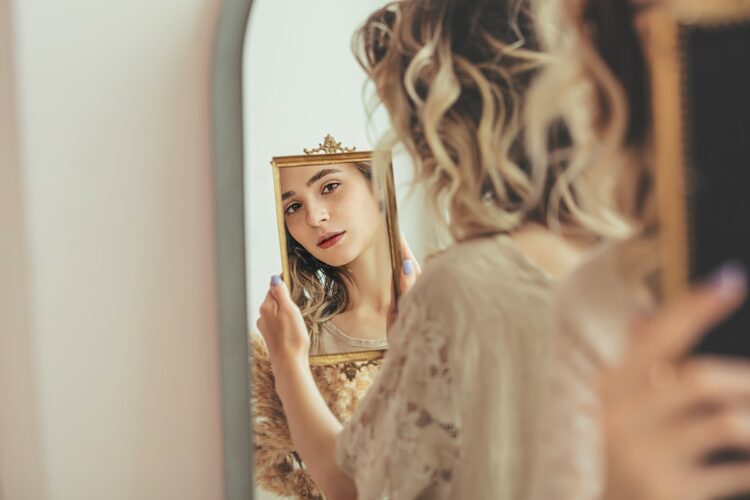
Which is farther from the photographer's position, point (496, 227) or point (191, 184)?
point (191, 184)

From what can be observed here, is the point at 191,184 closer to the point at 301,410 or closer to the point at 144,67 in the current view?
the point at 144,67

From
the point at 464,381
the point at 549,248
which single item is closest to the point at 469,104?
the point at 549,248

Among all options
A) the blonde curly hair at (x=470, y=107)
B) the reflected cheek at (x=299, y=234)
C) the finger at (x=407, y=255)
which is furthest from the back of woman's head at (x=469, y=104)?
the reflected cheek at (x=299, y=234)

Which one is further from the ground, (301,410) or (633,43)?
(633,43)

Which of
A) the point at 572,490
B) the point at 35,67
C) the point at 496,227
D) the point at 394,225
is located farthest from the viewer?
the point at 35,67

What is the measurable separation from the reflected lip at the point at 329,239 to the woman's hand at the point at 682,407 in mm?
579

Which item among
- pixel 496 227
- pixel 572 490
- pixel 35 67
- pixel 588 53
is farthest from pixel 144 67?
pixel 572 490

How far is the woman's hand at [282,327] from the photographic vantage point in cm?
117

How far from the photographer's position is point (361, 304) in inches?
44.4

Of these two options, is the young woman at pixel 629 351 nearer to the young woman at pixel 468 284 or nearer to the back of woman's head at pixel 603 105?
the back of woman's head at pixel 603 105

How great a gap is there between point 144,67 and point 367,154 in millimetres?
378

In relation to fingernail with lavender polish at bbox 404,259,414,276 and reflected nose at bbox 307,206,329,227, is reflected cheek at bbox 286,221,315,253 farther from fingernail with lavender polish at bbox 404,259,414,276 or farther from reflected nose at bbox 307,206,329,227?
fingernail with lavender polish at bbox 404,259,414,276

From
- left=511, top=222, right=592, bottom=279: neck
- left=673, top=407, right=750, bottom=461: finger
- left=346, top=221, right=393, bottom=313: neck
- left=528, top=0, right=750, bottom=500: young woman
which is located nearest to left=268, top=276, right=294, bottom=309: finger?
left=346, top=221, right=393, bottom=313: neck

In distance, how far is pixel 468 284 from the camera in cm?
85
